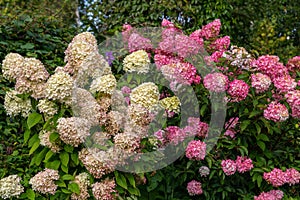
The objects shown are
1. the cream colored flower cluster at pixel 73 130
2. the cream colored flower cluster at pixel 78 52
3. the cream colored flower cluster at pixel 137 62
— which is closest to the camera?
the cream colored flower cluster at pixel 73 130

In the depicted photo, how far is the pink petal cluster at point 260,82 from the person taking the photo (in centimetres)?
267

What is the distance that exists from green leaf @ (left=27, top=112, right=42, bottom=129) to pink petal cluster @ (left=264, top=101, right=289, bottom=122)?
4.34ft

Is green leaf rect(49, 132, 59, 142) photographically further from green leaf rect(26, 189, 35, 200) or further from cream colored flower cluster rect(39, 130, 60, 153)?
green leaf rect(26, 189, 35, 200)

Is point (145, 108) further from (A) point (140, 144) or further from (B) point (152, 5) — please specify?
(B) point (152, 5)

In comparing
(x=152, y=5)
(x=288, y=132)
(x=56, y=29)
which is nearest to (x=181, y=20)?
(x=152, y=5)

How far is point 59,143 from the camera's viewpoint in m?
2.28

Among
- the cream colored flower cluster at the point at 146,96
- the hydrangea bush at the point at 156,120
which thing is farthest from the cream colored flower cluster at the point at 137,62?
the cream colored flower cluster at the point at 146,96

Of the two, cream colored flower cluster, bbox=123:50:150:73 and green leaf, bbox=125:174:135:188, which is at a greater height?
cream colored flower cluster, bbox=123:50:150:73

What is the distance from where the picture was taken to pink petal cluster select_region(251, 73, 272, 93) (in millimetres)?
2675

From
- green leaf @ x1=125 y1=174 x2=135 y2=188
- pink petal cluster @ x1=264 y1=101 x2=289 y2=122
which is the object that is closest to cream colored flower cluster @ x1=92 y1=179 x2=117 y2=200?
green leaf @ x1=125 y1=174 x2=135 y2=188

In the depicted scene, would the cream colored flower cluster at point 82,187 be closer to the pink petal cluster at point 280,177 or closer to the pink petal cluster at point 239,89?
the pink petal cluster at point 239,89

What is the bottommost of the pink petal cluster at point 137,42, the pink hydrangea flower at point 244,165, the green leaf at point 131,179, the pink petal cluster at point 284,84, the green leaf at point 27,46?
the pink hydrangea flower at point 244,165

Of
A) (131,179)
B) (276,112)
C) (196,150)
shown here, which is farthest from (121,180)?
(276,112)

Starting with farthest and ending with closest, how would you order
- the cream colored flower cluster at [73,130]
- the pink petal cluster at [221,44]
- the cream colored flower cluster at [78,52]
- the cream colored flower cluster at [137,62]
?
1. the pink petal cluster at [221,44]
2. the cream colored flower cluster at [137,62]
3. the cream colored flower cluster at [78,52]
4. the cream colored flower cluster at [73,130]
